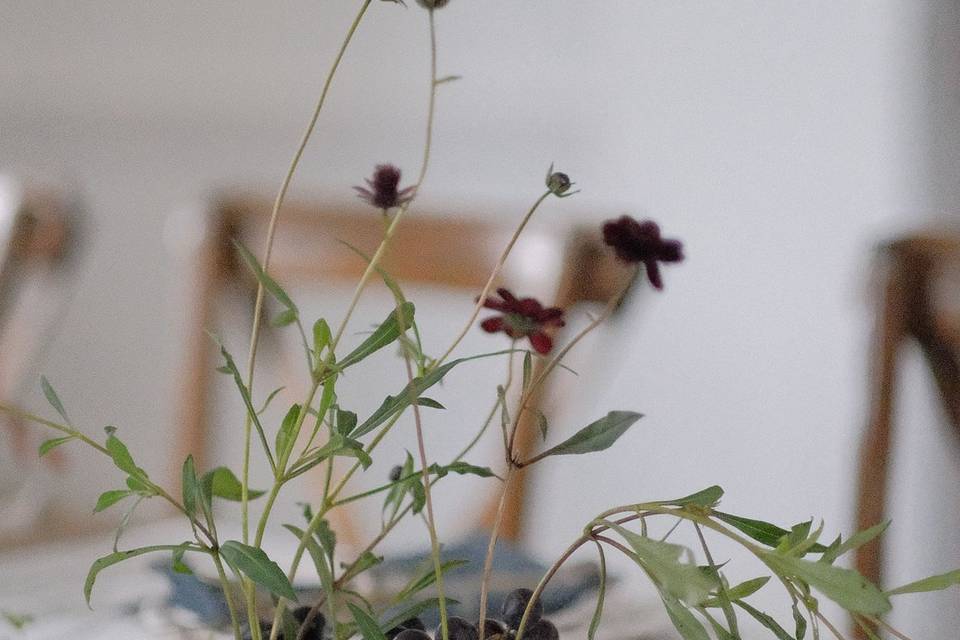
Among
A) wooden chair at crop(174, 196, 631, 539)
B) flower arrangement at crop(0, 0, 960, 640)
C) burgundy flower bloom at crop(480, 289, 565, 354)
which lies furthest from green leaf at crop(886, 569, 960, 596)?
wooden chair at crop(174, 196, 631, 539)

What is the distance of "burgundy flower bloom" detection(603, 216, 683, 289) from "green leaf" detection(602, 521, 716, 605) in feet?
0.31

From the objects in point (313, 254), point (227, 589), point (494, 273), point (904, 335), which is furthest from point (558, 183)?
point (313, 254)

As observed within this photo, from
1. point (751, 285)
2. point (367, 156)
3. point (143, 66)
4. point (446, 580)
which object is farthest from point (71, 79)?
point (446, 580)

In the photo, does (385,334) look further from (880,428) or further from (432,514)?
(880,428)

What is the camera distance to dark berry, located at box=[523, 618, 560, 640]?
0.87ft

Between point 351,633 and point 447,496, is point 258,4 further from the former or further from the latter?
point 351,633

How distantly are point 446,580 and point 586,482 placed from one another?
2020 mm

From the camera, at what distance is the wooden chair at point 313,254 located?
1009mm

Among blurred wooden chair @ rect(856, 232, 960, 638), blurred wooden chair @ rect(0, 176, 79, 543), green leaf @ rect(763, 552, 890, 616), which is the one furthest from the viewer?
blurred wooden chair @ rect(0, 176, 79, 543)

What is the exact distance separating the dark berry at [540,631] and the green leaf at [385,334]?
0.27 ft

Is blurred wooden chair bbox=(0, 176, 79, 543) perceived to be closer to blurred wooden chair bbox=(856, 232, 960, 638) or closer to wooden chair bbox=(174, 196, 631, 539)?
wooden chair bbox=(174, 196, 631, 539)

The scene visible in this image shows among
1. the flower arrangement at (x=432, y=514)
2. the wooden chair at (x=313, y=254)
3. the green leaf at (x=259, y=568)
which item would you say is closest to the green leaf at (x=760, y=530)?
the flower arrangement at (x=432, y=514)

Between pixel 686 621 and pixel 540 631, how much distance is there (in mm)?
58

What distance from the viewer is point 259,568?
0.79 feet
